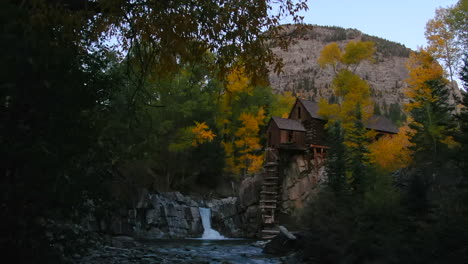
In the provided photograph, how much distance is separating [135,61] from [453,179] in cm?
1474

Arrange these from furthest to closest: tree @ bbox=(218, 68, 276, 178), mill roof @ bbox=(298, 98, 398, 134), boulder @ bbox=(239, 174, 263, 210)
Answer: tree @ bbox=(218, 68, 276, 178)
mill roof @ bbox=(298, 98, 398, 134)
boulder @ bbox=(239, 174, 263, 210)

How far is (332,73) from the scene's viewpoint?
130 meters

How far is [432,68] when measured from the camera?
21.6 meters

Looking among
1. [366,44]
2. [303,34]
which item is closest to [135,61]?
[303,34]

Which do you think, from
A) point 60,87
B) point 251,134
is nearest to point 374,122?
point 251,134

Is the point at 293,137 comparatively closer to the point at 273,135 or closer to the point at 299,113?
the point at 273,135

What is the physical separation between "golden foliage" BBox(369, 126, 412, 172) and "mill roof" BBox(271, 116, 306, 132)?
20.6ft

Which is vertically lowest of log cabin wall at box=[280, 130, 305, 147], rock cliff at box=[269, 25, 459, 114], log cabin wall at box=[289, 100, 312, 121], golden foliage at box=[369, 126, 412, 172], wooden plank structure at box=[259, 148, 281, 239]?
wooden plank structure at box=[259, 148, 281, 239]

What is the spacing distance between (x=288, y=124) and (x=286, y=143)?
5.75ft

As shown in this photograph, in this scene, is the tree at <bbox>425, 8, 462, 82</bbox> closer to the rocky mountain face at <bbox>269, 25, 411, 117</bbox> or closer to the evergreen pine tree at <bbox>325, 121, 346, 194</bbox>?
Answer: the evergreen pine tree at <bbox>325, 121, 346, 194</bbox>

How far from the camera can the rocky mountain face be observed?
381 ft

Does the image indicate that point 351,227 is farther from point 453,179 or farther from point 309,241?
point 453,179

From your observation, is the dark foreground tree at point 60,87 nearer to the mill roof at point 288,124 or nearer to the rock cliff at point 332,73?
the mill roof at point 288,124

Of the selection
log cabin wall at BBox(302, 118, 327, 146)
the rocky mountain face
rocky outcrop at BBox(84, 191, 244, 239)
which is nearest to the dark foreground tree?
rocky outcrop at BBox(84, 191, 244, 239)
